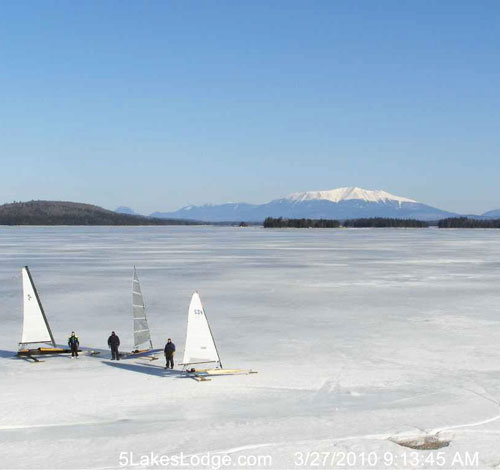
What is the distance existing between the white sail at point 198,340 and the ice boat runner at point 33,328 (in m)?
3.93

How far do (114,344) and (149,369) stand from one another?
130 centimetres

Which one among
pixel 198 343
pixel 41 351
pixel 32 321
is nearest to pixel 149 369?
pixel 198 343

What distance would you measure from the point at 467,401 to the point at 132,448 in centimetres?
648

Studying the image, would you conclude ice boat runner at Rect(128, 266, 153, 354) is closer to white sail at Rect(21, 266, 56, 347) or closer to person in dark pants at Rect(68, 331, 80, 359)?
person in dark pants at Rect(68, 331, 80, 359)

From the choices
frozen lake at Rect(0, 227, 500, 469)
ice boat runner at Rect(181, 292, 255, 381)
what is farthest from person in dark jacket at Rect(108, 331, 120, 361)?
ice boat runner at Rect(181, 292, 255, 381)

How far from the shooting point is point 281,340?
17.8 metres

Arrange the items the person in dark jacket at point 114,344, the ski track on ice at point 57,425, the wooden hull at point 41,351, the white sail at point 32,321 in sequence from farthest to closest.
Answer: the white sail at point 32,321, the wooden hull at point 41,351, the person in dark jacket at point 114,344, the ski track on ice at point 57,425

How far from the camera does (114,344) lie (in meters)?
15.7

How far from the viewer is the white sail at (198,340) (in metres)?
14.4

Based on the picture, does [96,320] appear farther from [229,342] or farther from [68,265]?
[68,265]

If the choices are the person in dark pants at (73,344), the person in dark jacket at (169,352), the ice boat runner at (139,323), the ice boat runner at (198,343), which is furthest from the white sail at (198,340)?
the person in dark pants at (73,344)

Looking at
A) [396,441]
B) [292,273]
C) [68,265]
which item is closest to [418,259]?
[292,273]

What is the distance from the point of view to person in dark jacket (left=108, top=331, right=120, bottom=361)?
51.4 ft

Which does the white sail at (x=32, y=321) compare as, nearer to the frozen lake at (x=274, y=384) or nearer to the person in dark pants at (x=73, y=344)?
the frozen lake at (x=274, y=384)
